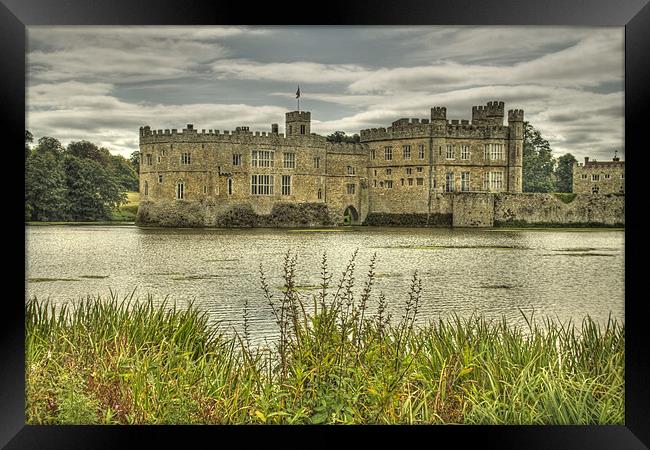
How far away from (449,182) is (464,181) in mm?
963

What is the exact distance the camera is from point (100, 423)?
4270mm

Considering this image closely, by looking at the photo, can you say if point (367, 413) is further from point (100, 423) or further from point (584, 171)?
point (584, 171)

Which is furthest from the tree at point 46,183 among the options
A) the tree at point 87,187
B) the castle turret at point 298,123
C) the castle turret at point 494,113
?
the castle turret at point 494,113

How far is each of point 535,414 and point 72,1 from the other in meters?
3.81

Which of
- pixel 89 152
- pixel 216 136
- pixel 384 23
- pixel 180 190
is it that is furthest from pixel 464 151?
pixel 384 23

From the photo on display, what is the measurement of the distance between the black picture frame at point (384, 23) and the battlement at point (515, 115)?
30423 mm

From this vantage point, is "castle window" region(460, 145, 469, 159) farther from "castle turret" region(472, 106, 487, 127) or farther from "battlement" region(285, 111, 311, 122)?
"battlement" region(285, 111, 311, 122)

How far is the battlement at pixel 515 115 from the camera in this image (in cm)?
3346

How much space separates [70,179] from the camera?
10.7 metres

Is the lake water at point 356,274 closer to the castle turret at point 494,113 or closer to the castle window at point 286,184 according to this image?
the castle window at point 286,184

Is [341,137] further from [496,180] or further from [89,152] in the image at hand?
[89,152]

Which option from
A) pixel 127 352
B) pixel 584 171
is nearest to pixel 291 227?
pixel 584 171

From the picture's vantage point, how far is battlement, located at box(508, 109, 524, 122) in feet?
110

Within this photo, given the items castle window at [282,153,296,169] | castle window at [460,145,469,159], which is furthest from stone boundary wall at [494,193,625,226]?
castle window at [282,153,296,169]
